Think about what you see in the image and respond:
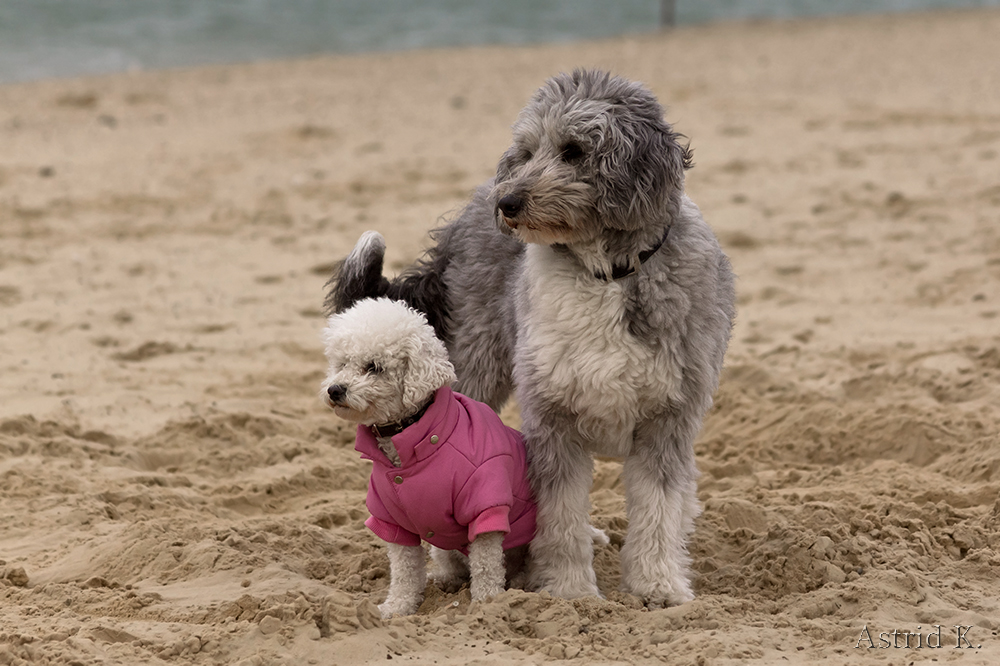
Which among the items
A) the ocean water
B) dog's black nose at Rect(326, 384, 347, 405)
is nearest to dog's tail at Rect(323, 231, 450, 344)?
dog's black nose at Rect(326, 384, 347, 405)

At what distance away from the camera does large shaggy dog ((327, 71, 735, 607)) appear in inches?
157

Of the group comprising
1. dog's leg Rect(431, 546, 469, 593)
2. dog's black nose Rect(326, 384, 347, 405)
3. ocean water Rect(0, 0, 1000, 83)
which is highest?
ocean water Rect(0, 0, 1000, 83)

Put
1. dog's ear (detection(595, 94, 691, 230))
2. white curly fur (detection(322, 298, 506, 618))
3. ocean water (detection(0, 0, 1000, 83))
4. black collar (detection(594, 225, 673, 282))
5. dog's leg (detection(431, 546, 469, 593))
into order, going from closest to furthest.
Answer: dog's ear (detection(595, 94, 691, 230)) < white curly fur (detection(322, 298, 506, 618)) < black collar (detection(594, 225, 673, 282)) < dog's leg (detection(431, 546, 469, 593)) < ocean water (detection(0, 0, 1000, 83))

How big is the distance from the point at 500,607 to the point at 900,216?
6.68 m

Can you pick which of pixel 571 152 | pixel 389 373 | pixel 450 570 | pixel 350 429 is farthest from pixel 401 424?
pixel 350 429

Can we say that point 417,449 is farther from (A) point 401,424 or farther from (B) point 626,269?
(B) point 626,269

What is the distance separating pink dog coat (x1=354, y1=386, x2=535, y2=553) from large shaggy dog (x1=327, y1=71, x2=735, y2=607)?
186 mm

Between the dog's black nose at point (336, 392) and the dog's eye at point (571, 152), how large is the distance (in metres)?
1.12

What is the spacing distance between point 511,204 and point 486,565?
1.34m

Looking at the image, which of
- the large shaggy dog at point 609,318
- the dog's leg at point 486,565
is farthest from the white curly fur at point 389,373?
the large shaggy dog at point 609,318

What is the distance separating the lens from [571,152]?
4.03m

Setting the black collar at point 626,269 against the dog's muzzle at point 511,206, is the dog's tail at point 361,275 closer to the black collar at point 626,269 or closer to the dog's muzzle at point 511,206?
the dog's muzzle at point 511,206

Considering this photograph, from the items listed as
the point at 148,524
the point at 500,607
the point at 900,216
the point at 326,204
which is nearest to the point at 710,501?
the point at 500,607

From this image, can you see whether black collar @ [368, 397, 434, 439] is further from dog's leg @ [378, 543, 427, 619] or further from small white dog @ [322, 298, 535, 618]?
dog's leg @ [378, 543, 427, 619]
